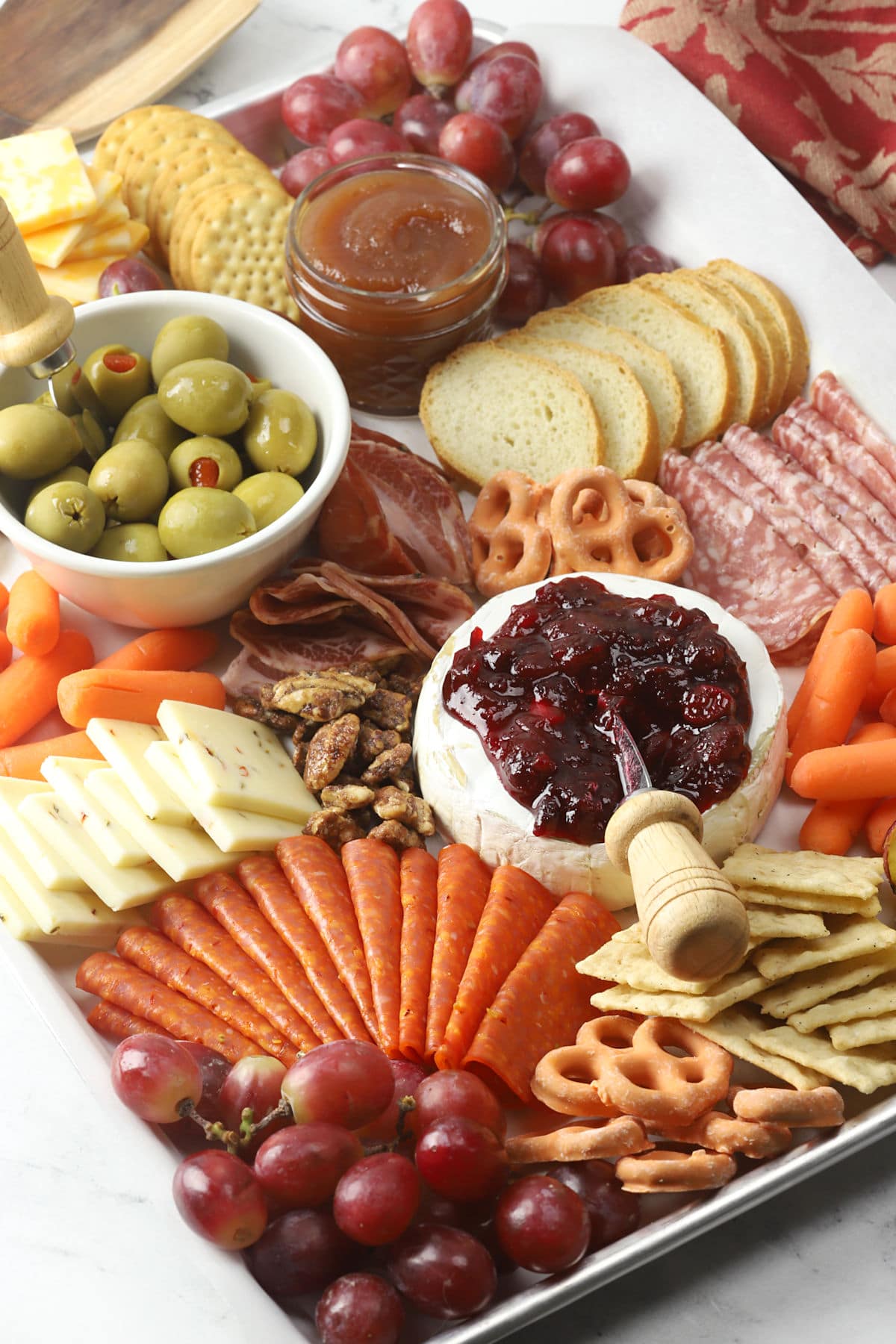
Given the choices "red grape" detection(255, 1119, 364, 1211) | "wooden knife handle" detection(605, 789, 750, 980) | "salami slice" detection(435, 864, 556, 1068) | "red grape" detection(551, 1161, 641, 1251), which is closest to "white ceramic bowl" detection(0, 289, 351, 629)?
"salami slice" detection(435, 864, 556, 1068)

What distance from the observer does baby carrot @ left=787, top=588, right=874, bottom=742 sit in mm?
2611

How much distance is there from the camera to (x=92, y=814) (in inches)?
91.0

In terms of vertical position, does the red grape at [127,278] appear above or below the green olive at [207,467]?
above

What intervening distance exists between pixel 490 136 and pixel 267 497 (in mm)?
1386

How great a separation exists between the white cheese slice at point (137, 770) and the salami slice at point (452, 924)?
49cm

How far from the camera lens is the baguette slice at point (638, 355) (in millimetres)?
3076

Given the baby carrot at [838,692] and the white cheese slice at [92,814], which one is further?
the baby carrot at [838,692]

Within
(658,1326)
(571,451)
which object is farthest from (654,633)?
(658,1326)

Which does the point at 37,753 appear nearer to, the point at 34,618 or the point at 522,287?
the point at 34,618

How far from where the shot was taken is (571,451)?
304 centimetres

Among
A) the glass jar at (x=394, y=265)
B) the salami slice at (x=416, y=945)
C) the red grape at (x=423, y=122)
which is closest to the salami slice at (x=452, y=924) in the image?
the salami slice at (x=416, y=945)

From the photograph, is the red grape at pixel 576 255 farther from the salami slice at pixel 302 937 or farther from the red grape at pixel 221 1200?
the red grape at pixel 221 1200

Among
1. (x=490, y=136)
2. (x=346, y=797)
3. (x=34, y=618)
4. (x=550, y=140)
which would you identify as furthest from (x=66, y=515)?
(x=550, y=140)

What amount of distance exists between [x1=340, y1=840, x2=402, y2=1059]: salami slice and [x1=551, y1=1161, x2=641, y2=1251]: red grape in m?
0.35
